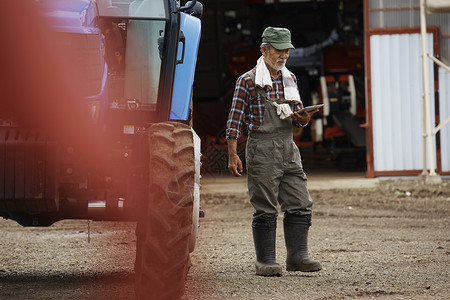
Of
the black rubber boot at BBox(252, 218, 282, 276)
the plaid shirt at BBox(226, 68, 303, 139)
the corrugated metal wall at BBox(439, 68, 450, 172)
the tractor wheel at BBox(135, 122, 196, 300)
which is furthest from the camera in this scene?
the corrugated metal wall at BBox(439, 68, 450, 172)

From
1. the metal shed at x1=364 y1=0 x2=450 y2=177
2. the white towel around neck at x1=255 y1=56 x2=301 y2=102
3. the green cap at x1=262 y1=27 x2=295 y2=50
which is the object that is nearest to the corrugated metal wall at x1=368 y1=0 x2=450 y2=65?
the metal shed at x1=364 y1=0 x2=450 y2=177

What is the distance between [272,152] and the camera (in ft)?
25.9

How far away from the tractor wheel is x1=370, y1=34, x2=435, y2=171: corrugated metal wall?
11377 mm

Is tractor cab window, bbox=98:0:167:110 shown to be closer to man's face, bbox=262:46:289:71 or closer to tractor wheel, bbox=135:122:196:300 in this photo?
man's face, bbox=262:46:289:71

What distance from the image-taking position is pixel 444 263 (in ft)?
27.3

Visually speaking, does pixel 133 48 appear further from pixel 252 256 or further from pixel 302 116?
pixel 252 256

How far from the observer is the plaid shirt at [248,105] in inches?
312

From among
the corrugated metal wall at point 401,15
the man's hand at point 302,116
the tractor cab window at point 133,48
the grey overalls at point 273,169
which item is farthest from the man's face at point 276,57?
the corrugated metal wall at point 401,15

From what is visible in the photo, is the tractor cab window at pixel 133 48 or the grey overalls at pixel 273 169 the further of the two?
the grey overalls at pixel 273 169

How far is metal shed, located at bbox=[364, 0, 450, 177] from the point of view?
16922 mm

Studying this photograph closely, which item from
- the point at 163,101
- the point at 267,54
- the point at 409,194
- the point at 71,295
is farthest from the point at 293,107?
the point at 409,194

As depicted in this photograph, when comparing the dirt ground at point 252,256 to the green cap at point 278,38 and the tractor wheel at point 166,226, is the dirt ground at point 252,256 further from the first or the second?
the green cap at point 278,38

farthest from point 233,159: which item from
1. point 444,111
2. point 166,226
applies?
point 444,111

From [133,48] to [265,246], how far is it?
192 centimetres
